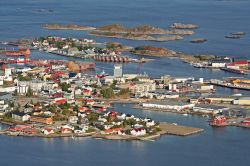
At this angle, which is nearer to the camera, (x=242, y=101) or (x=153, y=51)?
(x=242, y=101)

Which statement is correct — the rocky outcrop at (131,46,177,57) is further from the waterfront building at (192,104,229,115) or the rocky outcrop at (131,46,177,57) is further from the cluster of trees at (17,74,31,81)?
the waterfront building at (192,104,229,115)

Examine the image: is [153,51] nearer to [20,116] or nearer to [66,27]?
[66,27]

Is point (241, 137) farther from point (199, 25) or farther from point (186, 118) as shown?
point (199, 25)

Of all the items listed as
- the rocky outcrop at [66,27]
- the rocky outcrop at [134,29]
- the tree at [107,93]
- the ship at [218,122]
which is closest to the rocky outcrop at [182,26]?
the rocky outcrop at [134,29]

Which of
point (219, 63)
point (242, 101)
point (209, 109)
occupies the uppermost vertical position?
point (219, 63)

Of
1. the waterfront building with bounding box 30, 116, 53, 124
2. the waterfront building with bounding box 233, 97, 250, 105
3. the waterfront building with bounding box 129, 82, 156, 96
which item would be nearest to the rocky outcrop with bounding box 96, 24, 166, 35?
the waterfront building with bounding box 129, 82, 156, 96

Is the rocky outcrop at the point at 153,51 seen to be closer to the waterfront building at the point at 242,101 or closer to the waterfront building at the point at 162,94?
the waterfront building at the point at 162,94

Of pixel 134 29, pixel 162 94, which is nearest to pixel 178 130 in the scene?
pixel 162 94

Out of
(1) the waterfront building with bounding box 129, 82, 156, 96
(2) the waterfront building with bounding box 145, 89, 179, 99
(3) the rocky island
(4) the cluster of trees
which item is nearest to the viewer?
(2) the waterfront building with bounding box 145, 89, 179, 99
